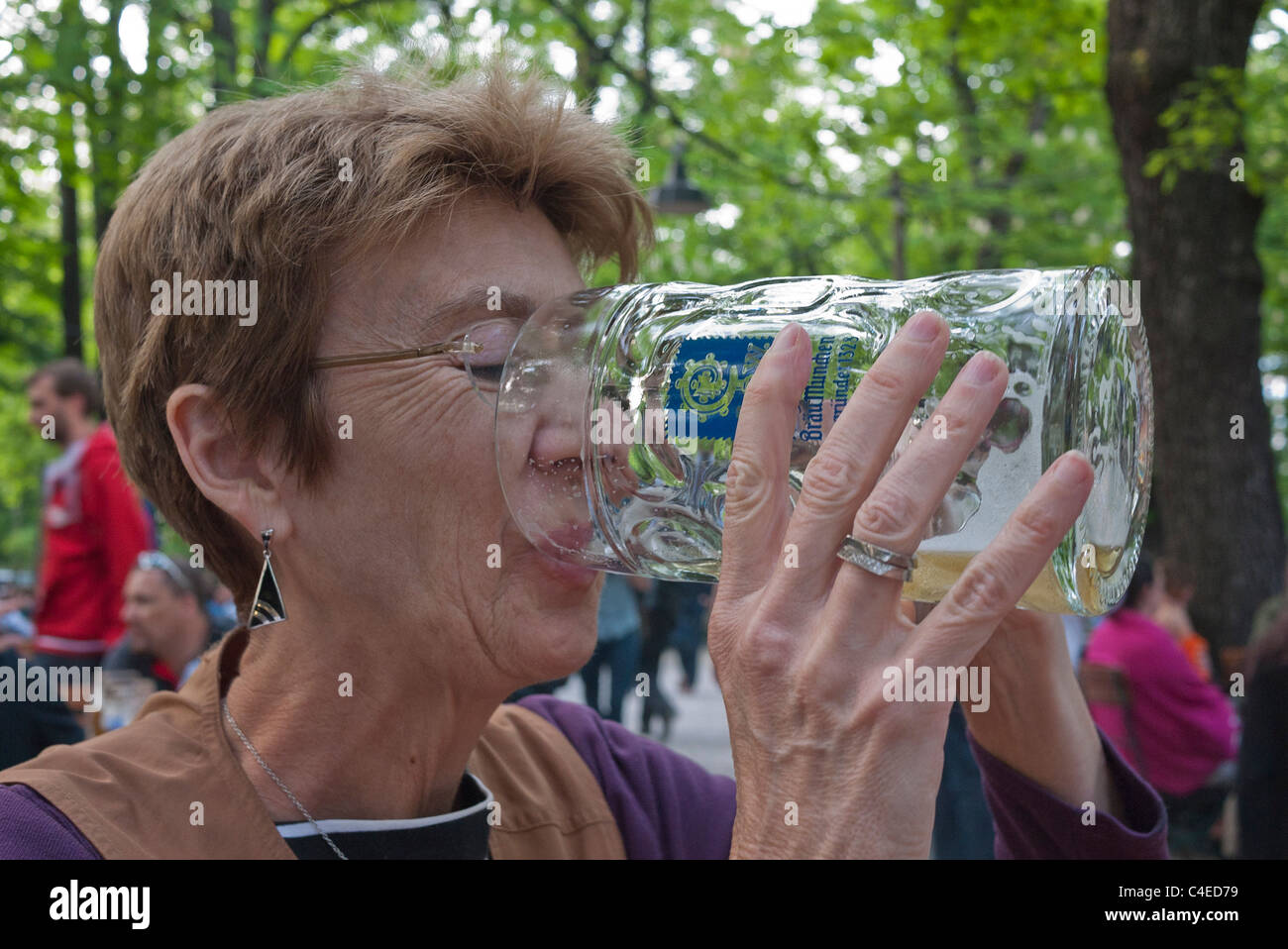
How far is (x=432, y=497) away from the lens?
58.6 inches

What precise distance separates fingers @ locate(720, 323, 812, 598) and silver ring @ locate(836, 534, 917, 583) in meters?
0.09

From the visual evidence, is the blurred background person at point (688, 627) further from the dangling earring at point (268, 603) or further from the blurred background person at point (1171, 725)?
the dangling earring at point (268, 603)

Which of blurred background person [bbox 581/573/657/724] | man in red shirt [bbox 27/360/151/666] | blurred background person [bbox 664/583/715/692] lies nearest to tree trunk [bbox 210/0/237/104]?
man in red shirt [bbox 27/360/151/666]

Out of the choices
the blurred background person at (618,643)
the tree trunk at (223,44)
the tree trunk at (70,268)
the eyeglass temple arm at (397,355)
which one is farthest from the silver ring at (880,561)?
the tree trunk at (70,268)

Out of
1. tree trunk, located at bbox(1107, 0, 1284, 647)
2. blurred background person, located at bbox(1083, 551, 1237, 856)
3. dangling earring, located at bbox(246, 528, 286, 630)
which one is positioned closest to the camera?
dangling earring, located at bbox(246, 528, 286, 630)

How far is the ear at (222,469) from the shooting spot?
1566 mm

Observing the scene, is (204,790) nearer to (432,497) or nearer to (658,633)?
(432,497)

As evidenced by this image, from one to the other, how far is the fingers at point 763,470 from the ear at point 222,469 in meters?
0.69

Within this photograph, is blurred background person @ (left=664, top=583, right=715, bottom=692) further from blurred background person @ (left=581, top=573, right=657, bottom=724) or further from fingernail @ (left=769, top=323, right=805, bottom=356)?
fingernail @ (left=769, top=323, right=805, bottom=356)

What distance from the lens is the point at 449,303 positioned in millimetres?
1544

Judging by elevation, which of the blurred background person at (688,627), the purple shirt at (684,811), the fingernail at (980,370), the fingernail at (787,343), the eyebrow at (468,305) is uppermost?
the eyebrow at (468,305)

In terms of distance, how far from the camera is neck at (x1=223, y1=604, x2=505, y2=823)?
1.56 m

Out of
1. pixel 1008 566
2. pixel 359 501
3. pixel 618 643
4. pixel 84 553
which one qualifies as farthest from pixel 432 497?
pixel 618 643
